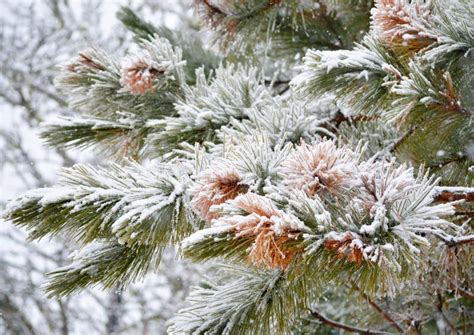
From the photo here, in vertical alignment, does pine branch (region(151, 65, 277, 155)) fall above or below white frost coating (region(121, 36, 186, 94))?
below

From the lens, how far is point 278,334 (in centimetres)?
120

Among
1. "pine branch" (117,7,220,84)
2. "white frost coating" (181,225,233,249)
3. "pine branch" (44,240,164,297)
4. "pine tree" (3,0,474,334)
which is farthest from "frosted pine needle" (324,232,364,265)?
"pine branch" (117,7,220,84)

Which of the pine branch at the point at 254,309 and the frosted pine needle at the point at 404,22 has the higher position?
the frosted pine needle at the point at 404,22

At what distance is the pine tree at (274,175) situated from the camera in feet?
3.14

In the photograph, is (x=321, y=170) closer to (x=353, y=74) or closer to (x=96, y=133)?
(x=353, y=74)

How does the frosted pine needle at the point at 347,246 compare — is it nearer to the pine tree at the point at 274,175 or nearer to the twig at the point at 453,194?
the pine tree at the point at 274,175

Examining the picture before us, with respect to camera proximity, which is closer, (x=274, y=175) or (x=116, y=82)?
(x=274, y=175)

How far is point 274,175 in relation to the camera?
1.12 m

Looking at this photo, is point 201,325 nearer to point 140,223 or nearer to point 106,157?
point 140,223

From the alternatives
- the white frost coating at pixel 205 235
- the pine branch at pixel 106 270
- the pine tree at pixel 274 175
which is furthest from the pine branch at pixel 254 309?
the white frost coating at pixel 205 235

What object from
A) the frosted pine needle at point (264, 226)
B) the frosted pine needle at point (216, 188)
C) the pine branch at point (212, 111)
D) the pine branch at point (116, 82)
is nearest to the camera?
the frosted pine needle at point (264, 226)

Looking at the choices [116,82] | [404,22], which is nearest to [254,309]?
[404,22]

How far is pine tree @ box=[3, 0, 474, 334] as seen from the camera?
0.96 m

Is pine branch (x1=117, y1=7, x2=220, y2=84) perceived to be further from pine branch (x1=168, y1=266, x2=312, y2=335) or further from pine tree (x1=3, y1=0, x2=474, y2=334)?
pine branch (x1=168, y1=266, x2=312, y2=335)
